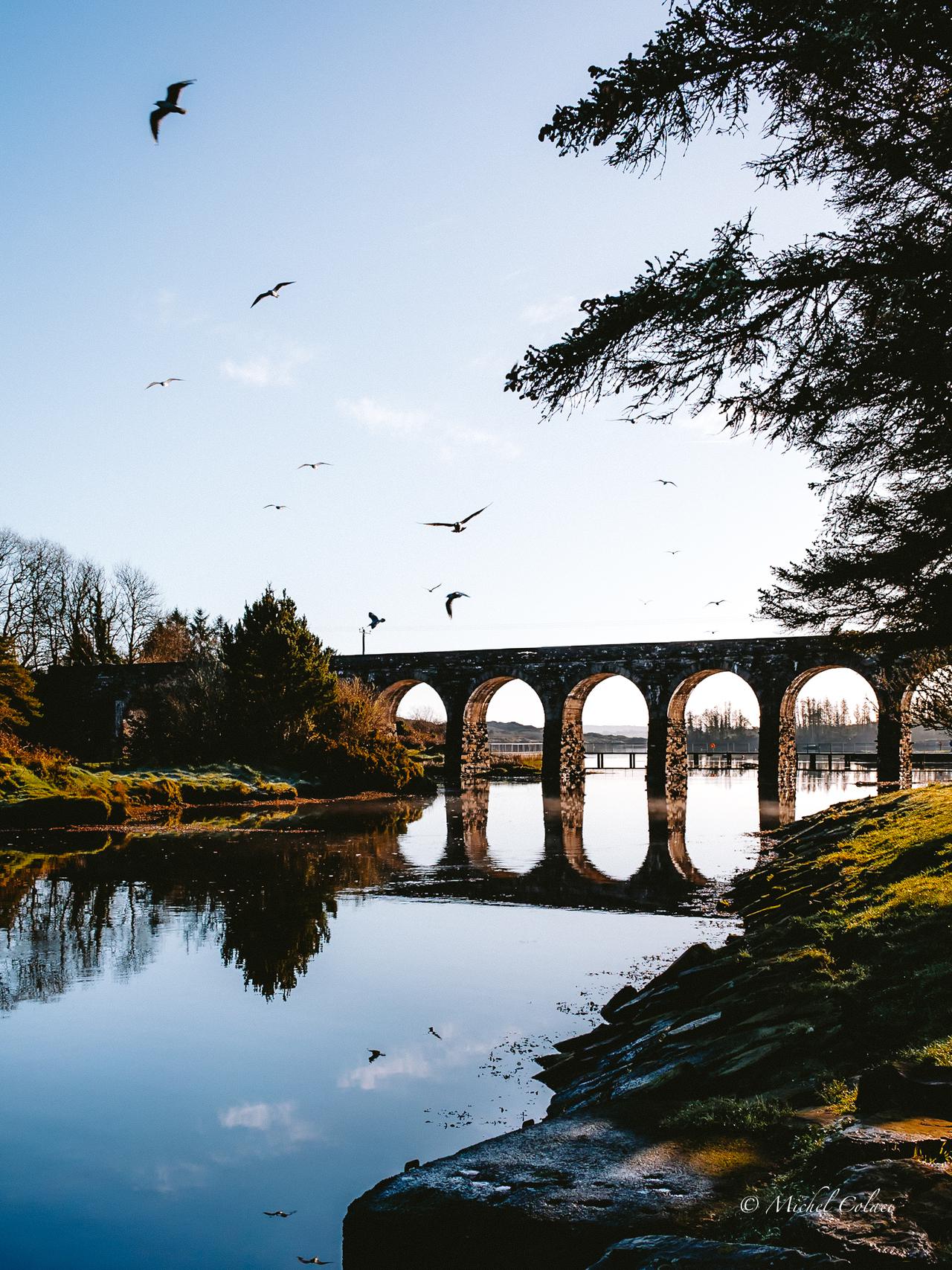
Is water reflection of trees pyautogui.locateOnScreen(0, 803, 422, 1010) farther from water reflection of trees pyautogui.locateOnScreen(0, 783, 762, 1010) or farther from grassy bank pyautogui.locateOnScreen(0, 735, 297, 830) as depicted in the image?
grassy bank pyautogui.locateOnScreen(0, 735, 297, 830)

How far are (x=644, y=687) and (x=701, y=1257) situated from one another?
96.9 ft

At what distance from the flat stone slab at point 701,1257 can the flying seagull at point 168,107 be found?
8.14 meters

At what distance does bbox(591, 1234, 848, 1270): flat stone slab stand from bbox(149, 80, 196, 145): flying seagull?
814cm

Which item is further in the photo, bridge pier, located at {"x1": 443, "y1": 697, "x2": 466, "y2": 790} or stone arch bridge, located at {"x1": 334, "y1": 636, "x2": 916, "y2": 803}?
bridge pier, located at {"x1": 443, "y1": 697, "x2": 466, "y2": 790}

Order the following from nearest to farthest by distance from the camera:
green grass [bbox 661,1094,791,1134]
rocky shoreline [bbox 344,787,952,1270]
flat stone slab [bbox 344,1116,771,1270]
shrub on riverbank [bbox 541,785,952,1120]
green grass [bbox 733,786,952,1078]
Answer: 1. rocky shoreline [bbox 344,787,952,1270]
2. flat stone slab [bbox 344,1116,771,1270]
3. green grass [bbox 661,1094,791,1134]
4. shrub on riverbank [bbox 541,785,952,1120]
5. green grass [bbox 733,786,952,1078]

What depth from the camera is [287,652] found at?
2622 cm

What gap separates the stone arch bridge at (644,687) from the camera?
28.4 metres

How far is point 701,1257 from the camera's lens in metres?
2.44

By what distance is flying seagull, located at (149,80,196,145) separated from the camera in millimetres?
7496

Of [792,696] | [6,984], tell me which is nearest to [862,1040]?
[6,984]

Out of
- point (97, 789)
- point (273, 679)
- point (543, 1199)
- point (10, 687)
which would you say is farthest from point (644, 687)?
point (543, 1199)

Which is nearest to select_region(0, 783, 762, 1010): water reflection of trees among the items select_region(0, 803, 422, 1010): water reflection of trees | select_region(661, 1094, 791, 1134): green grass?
select_region(0, 803, 422, 1010): water reflection of trees

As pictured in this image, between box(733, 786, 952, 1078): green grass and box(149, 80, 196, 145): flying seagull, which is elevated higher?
box(149, 80, 196, 145): flying seagull

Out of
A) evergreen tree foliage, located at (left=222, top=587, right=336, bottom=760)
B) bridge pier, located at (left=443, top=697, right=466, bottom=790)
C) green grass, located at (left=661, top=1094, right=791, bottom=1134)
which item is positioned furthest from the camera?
bridge pier, located at (left=443, top=697, right=466, bottom=790)
